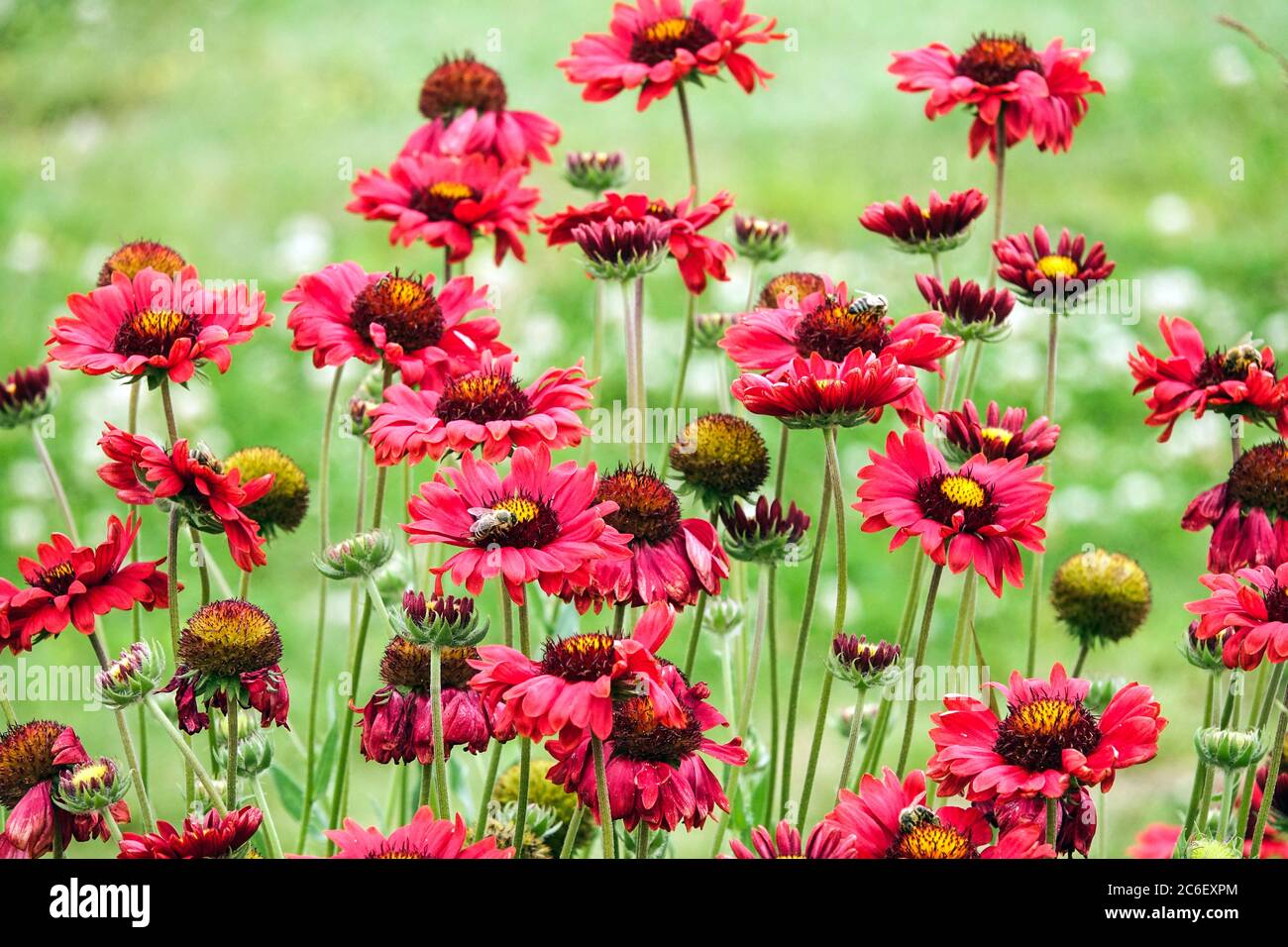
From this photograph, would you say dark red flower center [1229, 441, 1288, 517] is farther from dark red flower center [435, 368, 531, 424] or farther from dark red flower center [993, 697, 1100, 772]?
dark red flower center [435, 368, 531, 424]

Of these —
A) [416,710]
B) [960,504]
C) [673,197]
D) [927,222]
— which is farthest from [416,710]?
[673,197]

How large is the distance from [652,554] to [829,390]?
185 mm

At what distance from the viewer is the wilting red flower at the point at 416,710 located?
1194 mm

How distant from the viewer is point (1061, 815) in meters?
1.12

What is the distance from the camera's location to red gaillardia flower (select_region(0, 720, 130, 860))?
1.14 m

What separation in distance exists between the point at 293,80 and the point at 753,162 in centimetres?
152

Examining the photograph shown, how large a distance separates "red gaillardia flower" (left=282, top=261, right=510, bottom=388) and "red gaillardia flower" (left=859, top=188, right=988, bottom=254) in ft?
1.34

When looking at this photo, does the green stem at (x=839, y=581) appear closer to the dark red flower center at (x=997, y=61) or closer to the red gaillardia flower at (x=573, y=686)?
the red gaillardia flower at (x=573, y=686)

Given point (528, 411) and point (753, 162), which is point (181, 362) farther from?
point (753, 162)

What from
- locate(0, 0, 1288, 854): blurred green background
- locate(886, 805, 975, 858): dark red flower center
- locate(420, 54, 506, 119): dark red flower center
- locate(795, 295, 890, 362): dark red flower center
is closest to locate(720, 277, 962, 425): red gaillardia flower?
locate(795, 295, 890, 362): dark red flower center

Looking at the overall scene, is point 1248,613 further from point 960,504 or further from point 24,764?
point 24,764

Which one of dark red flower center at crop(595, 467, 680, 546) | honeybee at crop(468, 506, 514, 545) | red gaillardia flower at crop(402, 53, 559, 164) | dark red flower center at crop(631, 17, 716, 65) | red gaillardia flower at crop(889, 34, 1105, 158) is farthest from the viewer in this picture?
red gaillardia flower at crop(402, 53, 559, 164)

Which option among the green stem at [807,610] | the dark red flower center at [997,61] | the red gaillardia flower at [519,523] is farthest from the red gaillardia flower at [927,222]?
the red gaillardia flower at [519,523]

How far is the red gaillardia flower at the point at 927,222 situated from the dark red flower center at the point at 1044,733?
55cm
